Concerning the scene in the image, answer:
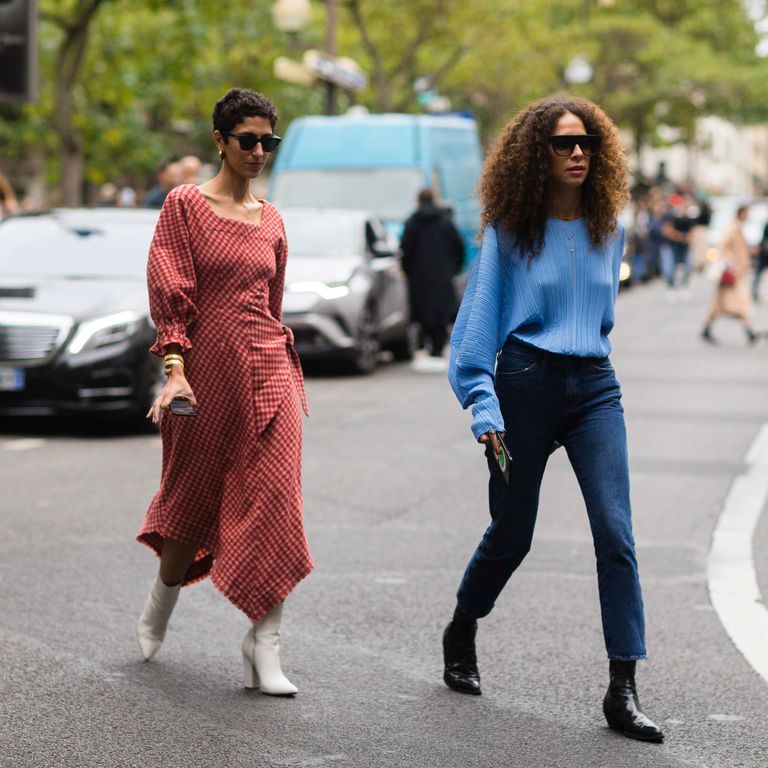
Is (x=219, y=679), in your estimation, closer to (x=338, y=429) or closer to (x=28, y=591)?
(x=28, y=591)

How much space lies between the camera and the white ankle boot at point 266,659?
5.08 m

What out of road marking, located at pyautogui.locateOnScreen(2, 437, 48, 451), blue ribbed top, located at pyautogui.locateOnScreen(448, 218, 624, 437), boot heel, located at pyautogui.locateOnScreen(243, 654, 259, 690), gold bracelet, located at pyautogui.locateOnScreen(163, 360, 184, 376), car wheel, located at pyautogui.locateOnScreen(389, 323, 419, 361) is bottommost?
car wheel, located at pyautogui.locateOnScreen(389, 323, 419, 361)

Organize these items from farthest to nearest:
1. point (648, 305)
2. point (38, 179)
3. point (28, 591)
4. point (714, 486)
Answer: point (38, 179)
point (648, 305)
point (714, 486)
point (28, 591)

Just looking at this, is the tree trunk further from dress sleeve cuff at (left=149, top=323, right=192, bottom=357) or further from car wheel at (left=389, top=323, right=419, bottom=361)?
dress sleeve cuff at (left=149, top=323, right=192, bottom=357)

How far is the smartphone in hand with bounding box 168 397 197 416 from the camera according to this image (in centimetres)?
496

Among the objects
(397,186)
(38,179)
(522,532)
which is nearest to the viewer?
(522,532)

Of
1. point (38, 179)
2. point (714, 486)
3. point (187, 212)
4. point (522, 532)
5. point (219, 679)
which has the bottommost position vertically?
point (38, 179)

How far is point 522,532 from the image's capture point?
16.4 feet

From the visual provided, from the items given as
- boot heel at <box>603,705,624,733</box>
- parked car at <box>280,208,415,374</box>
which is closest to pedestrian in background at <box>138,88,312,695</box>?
boot heel at <box>603,705,624,733</box>

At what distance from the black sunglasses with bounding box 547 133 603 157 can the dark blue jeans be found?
0.55 meters

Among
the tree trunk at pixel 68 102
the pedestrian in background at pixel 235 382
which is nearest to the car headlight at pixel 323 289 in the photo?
the tree trunk at pixel 68 102

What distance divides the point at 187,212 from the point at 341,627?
5.64ft

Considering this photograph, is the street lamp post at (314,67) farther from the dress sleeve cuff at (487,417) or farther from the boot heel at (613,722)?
the boot heel at (613,722)

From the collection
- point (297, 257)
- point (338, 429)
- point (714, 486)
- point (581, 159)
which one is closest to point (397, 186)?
point (297, 257)
